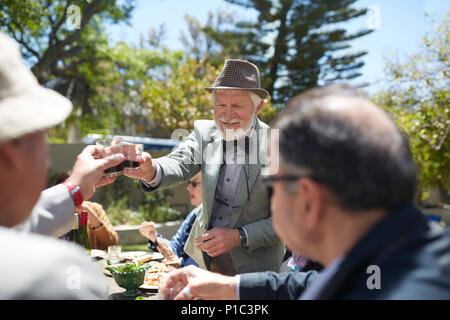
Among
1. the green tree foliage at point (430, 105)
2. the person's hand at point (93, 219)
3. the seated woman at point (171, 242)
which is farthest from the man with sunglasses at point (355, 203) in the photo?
the green tree foliage at point (430, 105)

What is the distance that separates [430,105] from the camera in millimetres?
8703

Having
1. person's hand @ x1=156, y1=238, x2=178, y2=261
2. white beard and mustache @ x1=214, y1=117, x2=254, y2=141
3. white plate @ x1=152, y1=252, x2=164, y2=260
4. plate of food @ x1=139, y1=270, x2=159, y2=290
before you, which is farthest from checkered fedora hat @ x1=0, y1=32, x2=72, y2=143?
white plate @ x1=152, y1=252, x2=164, y2=260

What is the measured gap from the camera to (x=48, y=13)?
1005 cm

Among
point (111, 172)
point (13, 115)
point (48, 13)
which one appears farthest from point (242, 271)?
point (48, 13)

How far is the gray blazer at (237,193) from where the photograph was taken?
2.55 metres

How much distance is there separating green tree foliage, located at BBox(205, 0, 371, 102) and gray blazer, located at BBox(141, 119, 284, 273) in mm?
18228

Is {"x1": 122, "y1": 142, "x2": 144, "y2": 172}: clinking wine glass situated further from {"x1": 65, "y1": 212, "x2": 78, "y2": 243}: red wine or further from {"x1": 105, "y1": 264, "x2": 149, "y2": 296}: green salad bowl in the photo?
{"x1": 65, "y1": 212, "x2": 78, "y2": 243}: red wine

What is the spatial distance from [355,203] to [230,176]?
1.62 metres

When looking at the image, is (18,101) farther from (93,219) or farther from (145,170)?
(93,219)

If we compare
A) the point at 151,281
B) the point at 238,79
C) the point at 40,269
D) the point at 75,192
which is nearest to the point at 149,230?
the point at 151,281

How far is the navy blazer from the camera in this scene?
0.98 meters

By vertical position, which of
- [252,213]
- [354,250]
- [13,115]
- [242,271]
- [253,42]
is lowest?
[242,271]
